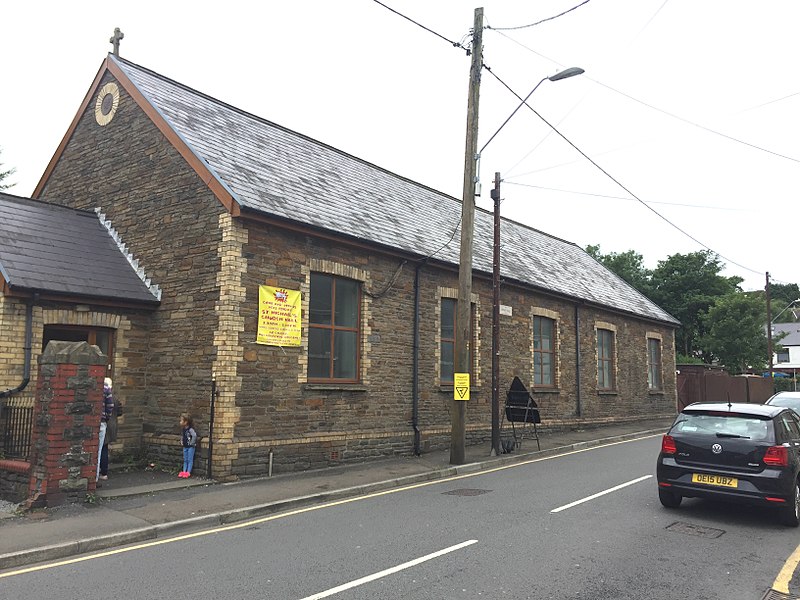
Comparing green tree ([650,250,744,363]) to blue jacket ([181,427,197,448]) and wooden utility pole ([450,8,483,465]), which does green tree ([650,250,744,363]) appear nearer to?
wooden utility pole ([450,8,483,465])

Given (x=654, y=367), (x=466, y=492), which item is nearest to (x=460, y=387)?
(x=466, y=492)

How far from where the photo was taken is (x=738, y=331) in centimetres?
3991

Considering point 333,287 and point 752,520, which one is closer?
point 752,520

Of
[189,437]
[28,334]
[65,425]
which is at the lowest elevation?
[189,437]

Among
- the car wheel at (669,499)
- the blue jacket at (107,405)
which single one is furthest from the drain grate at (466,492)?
the blue jacket at (107,405)

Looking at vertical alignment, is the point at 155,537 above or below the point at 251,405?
below

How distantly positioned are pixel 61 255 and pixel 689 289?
47.5 m

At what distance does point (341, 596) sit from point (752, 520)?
19.7 feet

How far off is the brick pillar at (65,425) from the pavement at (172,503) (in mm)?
310

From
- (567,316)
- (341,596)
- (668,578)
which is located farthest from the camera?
(567,316)

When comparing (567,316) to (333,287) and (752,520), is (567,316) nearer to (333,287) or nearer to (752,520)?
(333,287)

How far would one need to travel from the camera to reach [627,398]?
25.2 m

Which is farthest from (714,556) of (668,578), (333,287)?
(333,287)

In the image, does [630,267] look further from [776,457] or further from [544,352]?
[776,457]
